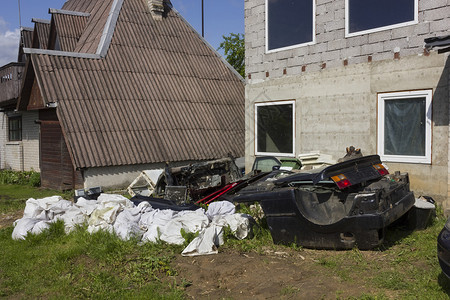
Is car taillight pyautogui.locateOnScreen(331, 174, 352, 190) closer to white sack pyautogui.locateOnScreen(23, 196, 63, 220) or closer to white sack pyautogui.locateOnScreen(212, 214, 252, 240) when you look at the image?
white sack pyautogui.locateOnScreen(212, 214, 252, 240)

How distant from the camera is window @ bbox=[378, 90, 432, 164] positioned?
7871 millimetres

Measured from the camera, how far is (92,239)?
254 inches

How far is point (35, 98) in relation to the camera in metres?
14.3

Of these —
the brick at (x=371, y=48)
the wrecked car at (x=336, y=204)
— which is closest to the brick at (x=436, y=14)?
the brick at (x=371, y=48)

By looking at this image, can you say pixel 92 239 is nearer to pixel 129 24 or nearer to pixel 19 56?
pixel 129 24

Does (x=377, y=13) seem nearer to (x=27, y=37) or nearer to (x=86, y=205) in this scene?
(x=86, y=205)

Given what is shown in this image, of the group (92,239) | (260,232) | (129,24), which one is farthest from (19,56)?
(260,232)

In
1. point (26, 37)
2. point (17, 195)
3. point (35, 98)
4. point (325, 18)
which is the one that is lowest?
point (17, 195)

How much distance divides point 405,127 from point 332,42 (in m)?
2.54

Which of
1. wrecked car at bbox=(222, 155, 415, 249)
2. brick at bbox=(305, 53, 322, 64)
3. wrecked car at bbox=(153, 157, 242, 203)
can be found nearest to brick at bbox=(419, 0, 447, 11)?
brick at bbox=(305, 53, 322, 64)

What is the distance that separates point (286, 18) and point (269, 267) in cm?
A: 702

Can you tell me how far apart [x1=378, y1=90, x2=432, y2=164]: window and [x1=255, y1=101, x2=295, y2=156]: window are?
2.39 meters

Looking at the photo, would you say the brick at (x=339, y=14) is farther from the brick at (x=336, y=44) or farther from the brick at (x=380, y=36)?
the brick at (x=380, y=36)

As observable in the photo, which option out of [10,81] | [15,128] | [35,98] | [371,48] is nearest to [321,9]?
[371,48]
